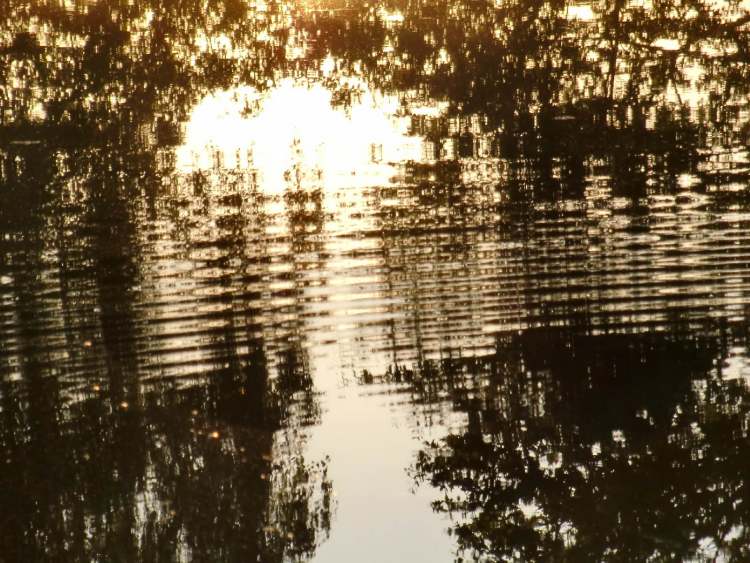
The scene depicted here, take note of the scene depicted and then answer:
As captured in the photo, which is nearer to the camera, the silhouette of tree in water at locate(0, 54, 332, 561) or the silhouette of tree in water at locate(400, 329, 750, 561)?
the silhouette of tree in water at locate(0, 54, 332, 561)

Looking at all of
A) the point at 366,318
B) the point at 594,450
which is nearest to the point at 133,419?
the point at 366,318

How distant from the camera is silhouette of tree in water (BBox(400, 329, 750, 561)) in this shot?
9.06m

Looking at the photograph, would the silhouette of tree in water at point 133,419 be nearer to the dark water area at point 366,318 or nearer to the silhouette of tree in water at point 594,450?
the dark water area at point 366,318

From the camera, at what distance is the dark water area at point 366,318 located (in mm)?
9289

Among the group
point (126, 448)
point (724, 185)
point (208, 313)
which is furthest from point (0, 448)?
point (724, 185)

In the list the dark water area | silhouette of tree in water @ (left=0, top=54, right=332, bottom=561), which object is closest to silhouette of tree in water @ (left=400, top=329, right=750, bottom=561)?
the dark water area

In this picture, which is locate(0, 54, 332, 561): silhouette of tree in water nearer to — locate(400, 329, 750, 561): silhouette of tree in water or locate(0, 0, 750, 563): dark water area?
locate(0, 0, 750, 563): dark water area

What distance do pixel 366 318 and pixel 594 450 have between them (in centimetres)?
220

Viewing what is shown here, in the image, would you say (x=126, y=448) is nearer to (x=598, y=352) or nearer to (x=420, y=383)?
(x=420, y=383)

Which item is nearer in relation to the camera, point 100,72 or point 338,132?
point 338,132

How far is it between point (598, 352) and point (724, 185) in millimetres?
3078

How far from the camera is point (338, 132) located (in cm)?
1458

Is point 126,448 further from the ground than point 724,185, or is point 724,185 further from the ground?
point 724,185

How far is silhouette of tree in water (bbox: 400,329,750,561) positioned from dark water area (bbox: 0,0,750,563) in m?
0.03
